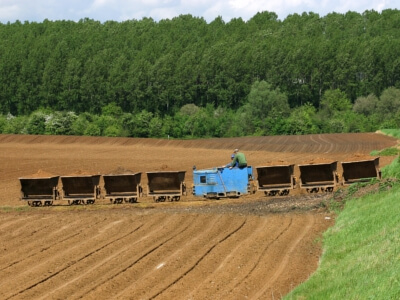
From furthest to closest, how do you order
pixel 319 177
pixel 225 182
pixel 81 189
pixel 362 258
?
1. pixel 81 189
2. pixel 319 177
3. pixel 225 182
4. pixel 362 258

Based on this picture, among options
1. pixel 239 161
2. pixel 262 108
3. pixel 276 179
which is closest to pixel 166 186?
pixel 239 161

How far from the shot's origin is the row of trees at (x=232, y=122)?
89.1m

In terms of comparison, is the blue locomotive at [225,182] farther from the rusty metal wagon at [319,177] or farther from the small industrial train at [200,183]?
the rusty metal wagon at [319,177]

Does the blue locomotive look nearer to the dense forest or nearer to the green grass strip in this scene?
the green grass strip

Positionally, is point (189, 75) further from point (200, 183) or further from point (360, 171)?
point (360, 171)

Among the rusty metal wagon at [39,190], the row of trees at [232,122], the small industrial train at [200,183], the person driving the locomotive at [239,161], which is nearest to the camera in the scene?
the person driving the locomotive at [239,161]

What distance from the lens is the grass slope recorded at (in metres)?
9.43

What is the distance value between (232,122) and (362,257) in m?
86.1

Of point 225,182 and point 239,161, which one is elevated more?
point 239,161

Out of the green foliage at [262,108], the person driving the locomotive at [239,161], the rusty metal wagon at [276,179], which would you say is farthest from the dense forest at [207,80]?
the person driving the locomotive at [239,161]

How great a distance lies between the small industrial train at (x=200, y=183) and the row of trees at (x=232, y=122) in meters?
60.3

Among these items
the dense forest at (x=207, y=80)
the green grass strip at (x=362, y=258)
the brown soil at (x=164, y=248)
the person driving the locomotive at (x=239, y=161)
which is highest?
the dense forest at (x=207, y=80)

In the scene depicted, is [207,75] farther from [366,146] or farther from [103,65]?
[366,146]

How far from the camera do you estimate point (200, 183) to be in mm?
26359
